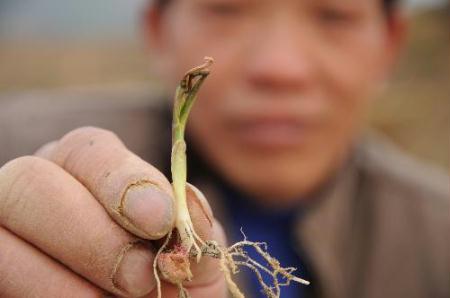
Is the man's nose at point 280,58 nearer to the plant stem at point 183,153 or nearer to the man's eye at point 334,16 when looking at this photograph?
the man's eye at point 334,16

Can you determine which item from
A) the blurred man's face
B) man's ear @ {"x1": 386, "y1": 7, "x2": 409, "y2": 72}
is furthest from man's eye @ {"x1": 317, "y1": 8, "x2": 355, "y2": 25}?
man's ear @ {"x1": 386, "y1": 7, "x2": 409, "y2": 72}

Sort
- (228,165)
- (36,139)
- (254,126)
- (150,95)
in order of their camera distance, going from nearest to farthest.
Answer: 1. (254,126)
2. (228,165)
3. (36,139)
4. (150,95)

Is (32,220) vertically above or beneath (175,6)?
beneath

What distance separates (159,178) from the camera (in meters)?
0.70

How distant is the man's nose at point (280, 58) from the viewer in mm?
1613

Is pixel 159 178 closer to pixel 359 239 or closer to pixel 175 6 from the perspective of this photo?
pixel 175 6

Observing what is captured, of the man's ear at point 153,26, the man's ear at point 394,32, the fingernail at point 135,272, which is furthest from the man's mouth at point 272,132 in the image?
the fingernail at point 135,272

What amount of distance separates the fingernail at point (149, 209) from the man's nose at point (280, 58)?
0.96m

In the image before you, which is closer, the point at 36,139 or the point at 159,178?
the point at 159,178

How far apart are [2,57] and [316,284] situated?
10.9m

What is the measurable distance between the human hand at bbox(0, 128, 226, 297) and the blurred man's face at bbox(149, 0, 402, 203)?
3.03 feet

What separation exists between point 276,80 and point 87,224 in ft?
3.27

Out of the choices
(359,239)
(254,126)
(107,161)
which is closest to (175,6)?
(254,126)

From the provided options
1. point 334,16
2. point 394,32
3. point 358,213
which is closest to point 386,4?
point 394,32
